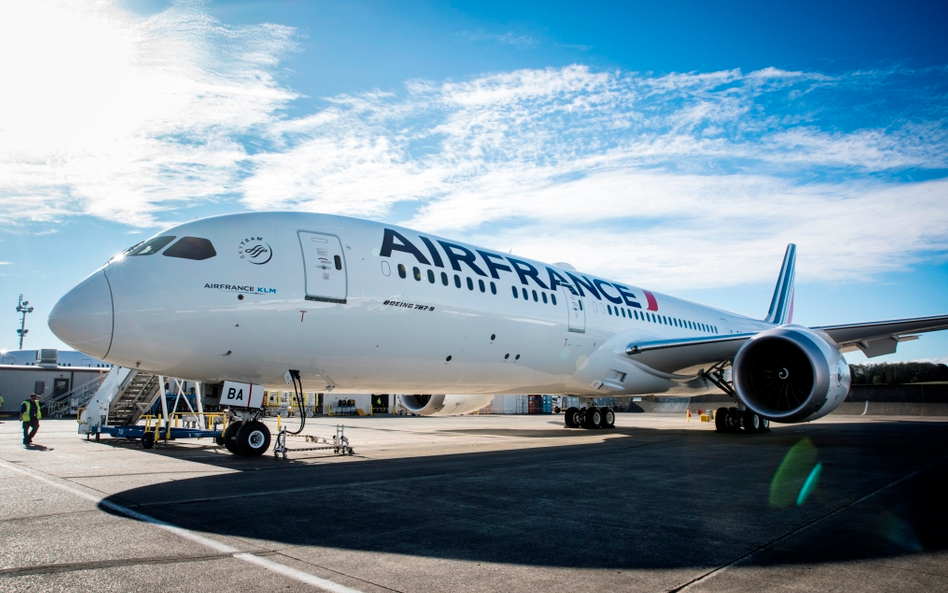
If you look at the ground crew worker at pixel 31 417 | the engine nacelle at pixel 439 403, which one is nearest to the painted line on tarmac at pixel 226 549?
the ground crew worker at pixel 31 417

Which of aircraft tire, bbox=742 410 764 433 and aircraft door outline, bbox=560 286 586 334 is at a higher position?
aircraft door outline, bbox=560 286 586 334

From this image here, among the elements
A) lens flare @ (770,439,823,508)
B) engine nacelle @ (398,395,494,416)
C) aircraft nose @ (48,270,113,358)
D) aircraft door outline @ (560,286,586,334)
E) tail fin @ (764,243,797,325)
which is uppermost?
tail fin @ (764,243,797,325)

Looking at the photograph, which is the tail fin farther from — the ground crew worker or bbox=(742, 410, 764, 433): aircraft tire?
the ground crew worker

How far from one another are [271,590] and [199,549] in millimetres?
1048

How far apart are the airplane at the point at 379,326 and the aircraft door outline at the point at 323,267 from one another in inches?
0.9

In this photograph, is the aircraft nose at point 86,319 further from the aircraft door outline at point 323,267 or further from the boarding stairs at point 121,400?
the boarding stairs at point 121,400

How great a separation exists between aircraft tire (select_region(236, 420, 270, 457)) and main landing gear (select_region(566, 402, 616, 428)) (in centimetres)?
1186

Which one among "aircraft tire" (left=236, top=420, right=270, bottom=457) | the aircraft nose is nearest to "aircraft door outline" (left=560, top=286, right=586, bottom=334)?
"aircraft tire" (left=236, top=420, right=270, bottom=457)

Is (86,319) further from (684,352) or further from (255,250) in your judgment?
(684,352)

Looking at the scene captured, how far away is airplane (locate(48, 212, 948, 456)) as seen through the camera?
7930 millimetres

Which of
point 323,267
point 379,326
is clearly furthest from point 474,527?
point 323,267

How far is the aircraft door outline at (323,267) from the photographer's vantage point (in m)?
9.03

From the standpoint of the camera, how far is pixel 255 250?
347 inches

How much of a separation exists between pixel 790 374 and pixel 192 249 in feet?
35.9
